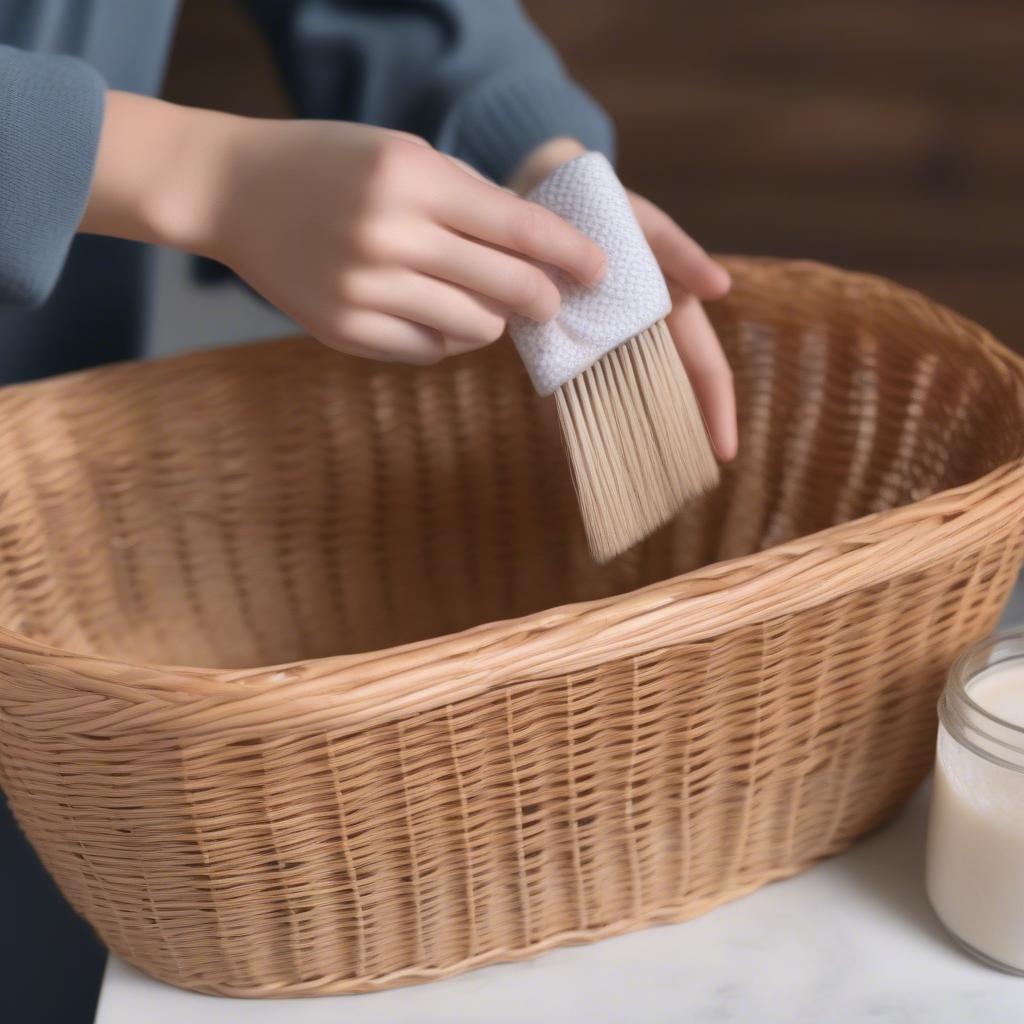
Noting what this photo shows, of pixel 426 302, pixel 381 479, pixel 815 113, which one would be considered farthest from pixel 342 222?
pixel 815 113

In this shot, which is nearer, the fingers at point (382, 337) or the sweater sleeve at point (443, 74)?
the fingers at point (382, 337)

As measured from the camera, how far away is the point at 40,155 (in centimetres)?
46

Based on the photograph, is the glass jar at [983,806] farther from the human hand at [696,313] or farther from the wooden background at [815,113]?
the wooden background at [815,113]

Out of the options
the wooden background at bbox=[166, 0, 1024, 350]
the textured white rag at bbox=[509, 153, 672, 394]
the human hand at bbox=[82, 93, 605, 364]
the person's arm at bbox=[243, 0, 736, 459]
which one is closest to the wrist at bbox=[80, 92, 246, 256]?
the human hand at bbox=[82, 93, 605, 364]

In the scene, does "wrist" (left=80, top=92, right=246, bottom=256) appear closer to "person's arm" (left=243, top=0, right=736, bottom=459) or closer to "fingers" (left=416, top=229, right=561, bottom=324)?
"fingers" (left=416, top=229, right=561, bottom=324)

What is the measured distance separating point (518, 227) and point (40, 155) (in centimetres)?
17

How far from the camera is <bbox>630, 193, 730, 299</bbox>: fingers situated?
0.59 meters

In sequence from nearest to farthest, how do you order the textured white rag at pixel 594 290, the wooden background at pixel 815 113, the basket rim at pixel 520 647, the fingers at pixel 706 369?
the basket rim at pixel 520 647, the textured white rag at pixel 594 290, the fingers at pixel 706 369, the wooden background at pixel 815 113

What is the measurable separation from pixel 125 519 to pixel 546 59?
0.35 meters

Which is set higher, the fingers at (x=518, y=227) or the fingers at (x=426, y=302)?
the fingers at (x=518, y=227)

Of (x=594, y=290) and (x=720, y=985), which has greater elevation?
(x=594, y=290)

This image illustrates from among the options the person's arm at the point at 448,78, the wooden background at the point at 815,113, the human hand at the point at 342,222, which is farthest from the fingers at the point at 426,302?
the wooden background at the point at 815,113

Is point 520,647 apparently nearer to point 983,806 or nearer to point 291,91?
point 983,806

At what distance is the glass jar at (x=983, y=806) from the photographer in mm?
443
